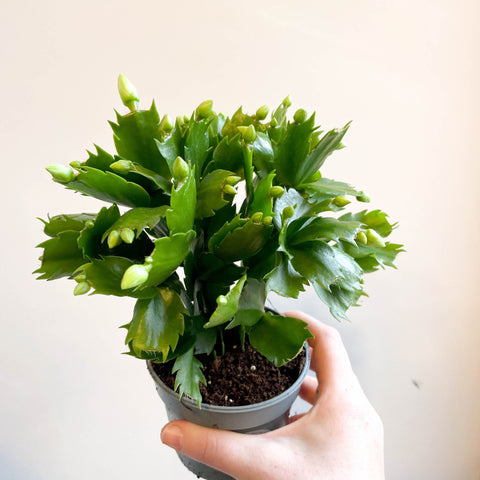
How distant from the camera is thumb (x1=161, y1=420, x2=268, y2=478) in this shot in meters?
0.58

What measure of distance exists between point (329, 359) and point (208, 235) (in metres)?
0.32

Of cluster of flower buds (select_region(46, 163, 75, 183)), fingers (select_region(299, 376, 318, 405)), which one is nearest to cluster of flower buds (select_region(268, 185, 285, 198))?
cluster of flower buds (select_region(46, 163, 75, 183))

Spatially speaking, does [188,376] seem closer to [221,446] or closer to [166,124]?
[221,446]

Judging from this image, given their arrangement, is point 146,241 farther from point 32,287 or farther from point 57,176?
point 32,287

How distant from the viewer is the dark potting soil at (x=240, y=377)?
24.7 inches

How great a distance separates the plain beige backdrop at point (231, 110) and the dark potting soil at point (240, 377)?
0.50 metres

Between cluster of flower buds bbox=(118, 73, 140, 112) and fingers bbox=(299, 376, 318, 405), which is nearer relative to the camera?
cluster of flower buds bbox=(118, 73, 140, 112)

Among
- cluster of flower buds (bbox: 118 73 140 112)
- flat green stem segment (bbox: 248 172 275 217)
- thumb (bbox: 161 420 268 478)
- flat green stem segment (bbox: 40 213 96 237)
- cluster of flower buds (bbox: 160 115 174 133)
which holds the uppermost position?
cluster of flower buds (bbox: 118 73 140 112)

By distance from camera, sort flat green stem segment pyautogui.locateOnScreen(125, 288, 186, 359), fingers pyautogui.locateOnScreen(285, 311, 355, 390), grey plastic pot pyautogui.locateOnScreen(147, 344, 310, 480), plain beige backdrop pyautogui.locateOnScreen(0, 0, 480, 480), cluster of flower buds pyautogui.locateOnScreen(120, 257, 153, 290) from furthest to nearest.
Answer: plain beige backdrop pyautogui.locateOnScreen(0, 0, 480, 480) < fingers pyautogui.locateOnScreen(285, 311, 355, 390) < grey plastic pot pyautogui.locateOnScreen(147, 344, 310, 480) < flat green stem segment pyautogui.locateOnScreen(125, 288, 186, 359) < cluster of flower buds pyautogui.locateOnScreen(120, 257, 153, 290)

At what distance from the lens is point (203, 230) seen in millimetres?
606

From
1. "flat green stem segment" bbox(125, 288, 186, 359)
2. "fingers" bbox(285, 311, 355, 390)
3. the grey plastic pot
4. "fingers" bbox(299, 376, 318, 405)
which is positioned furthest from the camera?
"fingers" bbox(299, 376, 318, 405)

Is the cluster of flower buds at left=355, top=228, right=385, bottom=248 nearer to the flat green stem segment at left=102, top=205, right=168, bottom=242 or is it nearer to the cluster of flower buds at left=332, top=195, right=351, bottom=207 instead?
the cluster of flower buds at left=332, top=195, right=351, bottom=207

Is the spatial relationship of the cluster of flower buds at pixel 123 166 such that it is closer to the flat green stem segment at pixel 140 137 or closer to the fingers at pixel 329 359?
the flat green stem segment at pixel 140 137

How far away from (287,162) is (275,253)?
0.40 feet
